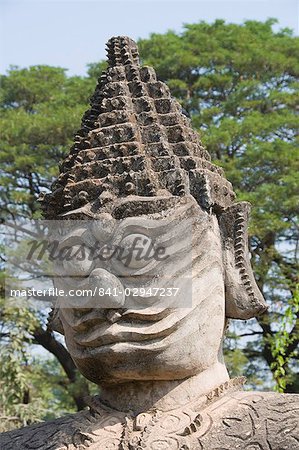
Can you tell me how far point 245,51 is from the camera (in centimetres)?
1469

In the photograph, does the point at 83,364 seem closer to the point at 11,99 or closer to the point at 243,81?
the point at 243,81

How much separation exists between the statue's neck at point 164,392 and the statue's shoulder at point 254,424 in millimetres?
149

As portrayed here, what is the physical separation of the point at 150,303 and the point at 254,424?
741mm

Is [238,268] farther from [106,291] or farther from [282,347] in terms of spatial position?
[282,347]

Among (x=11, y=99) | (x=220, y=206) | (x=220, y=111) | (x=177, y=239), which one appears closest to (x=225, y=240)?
(x=220, y=206)

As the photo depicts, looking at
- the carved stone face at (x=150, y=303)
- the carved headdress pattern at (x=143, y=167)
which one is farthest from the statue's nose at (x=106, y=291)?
the carved headdress pattern at (x=143, y=167)

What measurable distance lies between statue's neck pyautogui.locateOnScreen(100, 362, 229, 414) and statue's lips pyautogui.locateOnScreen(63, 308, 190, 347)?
0.91ft

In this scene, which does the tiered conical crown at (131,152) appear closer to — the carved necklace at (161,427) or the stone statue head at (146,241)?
the stone statue head at (146,241)

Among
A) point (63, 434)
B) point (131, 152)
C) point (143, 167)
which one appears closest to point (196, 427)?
point (63, 434)

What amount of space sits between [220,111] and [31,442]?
34.2 ft

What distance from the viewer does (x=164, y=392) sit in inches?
163

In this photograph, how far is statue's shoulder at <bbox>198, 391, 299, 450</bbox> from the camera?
372 centimetres

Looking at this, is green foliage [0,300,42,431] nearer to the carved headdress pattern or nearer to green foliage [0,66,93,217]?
green foliage [0,66,93,217]

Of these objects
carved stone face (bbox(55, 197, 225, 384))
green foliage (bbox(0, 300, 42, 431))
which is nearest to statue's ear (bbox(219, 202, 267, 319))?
carved stone face (bbox(55, 197, 225, 384))
